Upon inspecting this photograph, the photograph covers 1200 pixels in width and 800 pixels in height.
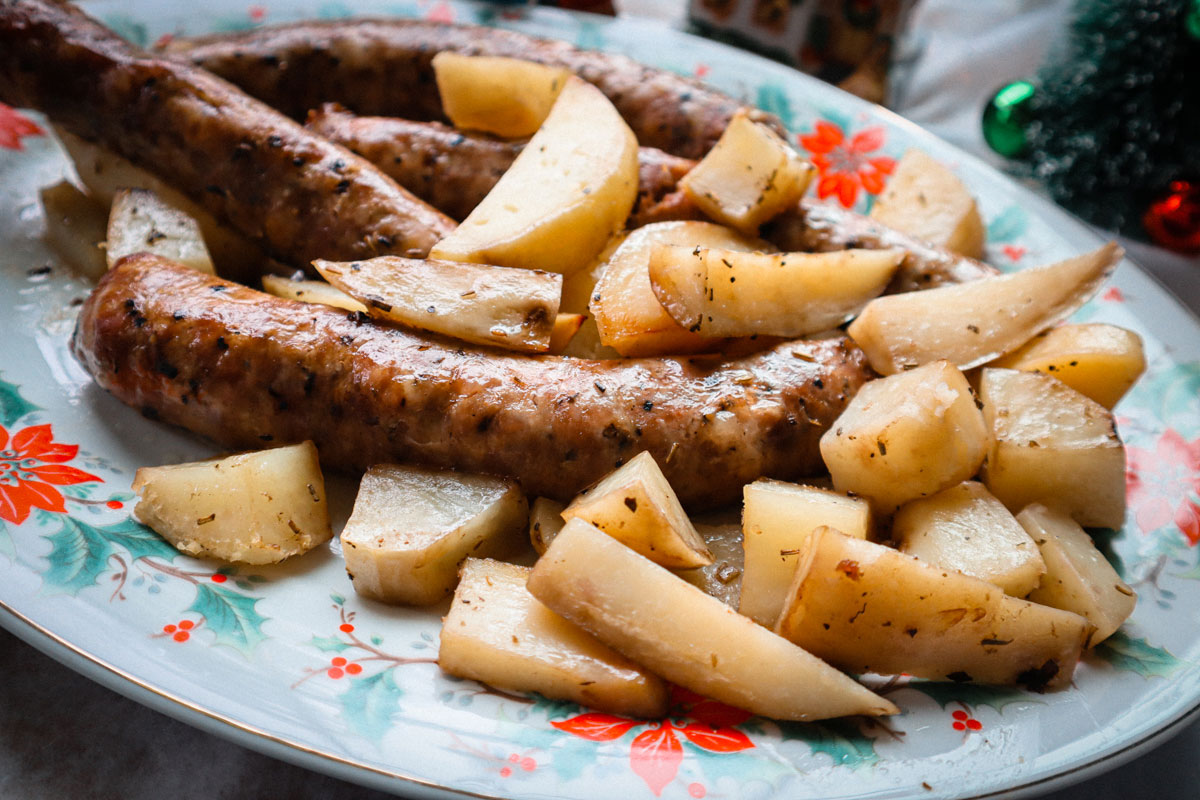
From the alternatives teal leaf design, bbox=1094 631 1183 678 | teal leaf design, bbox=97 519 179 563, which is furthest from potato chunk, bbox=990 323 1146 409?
teal leaf design, bbox=97 519 179 563

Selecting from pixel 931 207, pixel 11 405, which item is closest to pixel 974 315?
pixel 931 207

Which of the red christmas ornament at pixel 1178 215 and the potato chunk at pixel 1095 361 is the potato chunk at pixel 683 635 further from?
the red christmas ornament at pixel 1178 215

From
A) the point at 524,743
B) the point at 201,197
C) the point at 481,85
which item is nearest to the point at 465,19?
the point at 481,85

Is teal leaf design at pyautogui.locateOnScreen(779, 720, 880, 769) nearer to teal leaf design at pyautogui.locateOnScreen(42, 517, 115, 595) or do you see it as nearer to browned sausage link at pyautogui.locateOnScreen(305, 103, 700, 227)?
teal leaf design at pyautogui.locateOnScreen(42, 517, 115, 595)

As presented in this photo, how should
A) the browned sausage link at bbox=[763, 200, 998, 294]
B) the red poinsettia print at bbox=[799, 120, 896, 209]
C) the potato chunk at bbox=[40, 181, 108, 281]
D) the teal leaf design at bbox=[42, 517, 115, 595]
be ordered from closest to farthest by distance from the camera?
the teal leaf design at bbox=[42, 517, 115, 595], the browned sausage link at bbox=[763, 200, 998, 294], the potato chunk at bbox=[40, 181, 108, 281], the red poinsettia print at bbox=[799, 120, 896, 209]

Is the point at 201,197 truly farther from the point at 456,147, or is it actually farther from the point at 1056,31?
the point at 1056,31

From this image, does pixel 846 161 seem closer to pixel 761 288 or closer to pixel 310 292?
pixel 761 288
